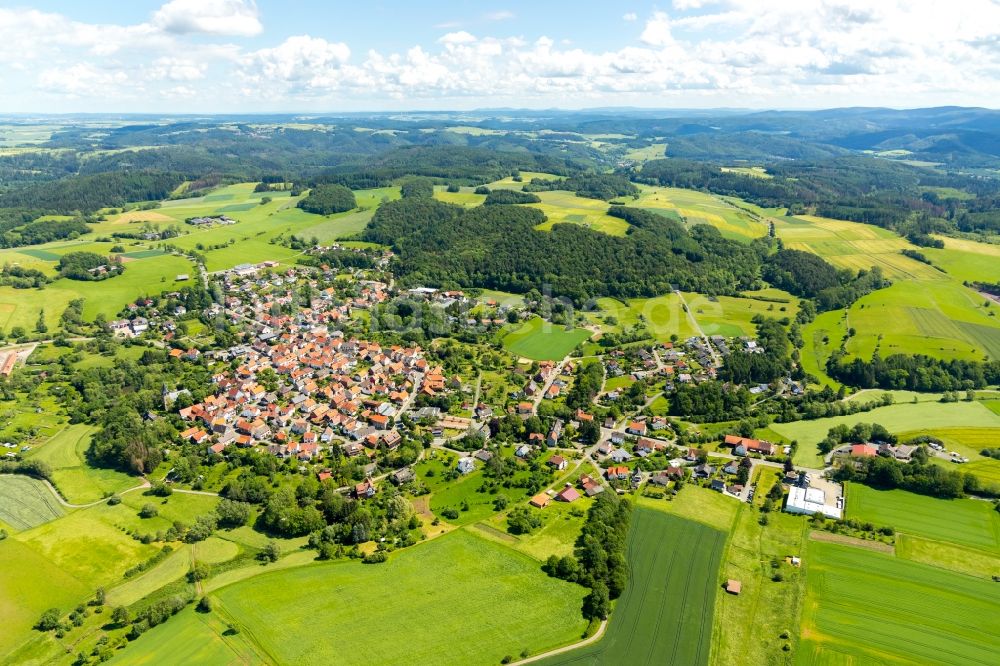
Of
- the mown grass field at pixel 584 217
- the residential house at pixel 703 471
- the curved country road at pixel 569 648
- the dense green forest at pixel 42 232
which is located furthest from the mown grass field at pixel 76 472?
the dense green forest at pixel 42 232

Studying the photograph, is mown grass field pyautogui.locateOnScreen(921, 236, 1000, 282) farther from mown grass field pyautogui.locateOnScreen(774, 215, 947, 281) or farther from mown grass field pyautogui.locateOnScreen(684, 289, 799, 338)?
mown grass field pyautogui.locateOnScreen(684, 289, 799, 338)

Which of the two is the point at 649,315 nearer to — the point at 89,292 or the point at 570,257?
the point at 570,257

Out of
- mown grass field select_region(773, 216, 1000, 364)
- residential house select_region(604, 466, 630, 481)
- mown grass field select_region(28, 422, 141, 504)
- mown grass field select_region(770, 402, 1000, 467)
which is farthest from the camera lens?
mown grass field select_region(773, 216, 1000, 364)

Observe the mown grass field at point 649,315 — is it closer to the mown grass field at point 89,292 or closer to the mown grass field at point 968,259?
the mown grass field at point 968,259

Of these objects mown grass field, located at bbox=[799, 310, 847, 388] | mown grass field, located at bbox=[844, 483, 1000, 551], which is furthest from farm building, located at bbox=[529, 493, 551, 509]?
mown grass field, located at bbox=[799, 310, 847, 388]

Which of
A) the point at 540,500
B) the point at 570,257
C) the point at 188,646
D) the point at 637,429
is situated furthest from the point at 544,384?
the point at 570,257

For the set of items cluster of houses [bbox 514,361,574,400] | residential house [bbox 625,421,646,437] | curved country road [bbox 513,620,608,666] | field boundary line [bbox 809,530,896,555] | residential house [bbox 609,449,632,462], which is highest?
cluster of houses [bbox 514,361,574,400]
